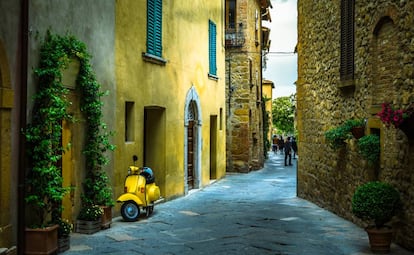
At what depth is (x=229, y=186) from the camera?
60.3ft

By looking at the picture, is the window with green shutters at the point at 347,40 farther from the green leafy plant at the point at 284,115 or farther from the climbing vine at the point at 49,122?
the green leafy plant at the point at 284,115

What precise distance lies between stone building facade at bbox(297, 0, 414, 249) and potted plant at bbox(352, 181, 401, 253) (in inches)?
10.7

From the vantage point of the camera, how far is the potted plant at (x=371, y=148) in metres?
8.77

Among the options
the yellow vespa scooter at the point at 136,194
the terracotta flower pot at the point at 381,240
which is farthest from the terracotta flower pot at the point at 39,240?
the terracotta flower pot at the point at 381,240

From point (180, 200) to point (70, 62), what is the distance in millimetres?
6548

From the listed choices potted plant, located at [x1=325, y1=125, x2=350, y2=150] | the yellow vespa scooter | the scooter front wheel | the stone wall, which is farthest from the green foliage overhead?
the scooter front wheel

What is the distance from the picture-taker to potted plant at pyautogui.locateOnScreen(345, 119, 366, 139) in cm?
951

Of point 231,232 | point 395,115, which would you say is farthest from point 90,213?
point 395,115

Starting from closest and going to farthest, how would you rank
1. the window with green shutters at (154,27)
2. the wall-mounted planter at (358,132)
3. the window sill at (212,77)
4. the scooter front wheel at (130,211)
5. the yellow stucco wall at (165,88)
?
1. the wall-mounted planter at (358,132)
2. the scooter front wheel at (130,211)
3. the yellow stucco wall at (165,88)
4. the window with green shutters at (154,27)
5. the window sill at (212,77)

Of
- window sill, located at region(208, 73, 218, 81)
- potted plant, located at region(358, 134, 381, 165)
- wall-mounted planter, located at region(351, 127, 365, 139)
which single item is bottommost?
potted plant, located at region(358, 134, 381, 165)

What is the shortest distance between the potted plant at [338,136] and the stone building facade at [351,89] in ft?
0.54

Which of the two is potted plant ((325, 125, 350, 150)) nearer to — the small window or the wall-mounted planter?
the wall-mounted planter

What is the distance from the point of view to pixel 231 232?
9.17m

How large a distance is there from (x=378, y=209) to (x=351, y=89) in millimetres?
3622
